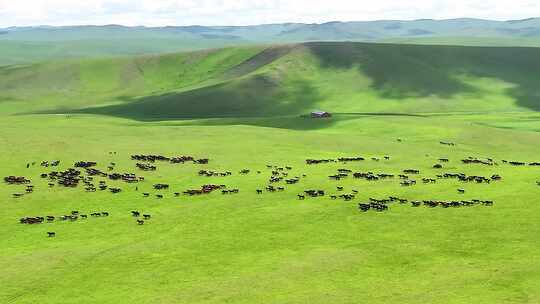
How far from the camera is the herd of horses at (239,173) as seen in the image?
5762cm

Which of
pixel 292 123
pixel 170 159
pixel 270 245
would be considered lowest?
pixel 292 123

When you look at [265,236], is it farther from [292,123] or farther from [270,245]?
[292,123]

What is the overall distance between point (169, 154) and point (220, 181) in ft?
59.7

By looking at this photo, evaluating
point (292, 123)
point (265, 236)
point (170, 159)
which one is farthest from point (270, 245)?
point (292, 123)

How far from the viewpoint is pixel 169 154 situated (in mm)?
86375

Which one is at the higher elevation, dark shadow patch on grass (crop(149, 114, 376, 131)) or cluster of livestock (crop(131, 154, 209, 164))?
cluster of livestock (crop(131, 154, 209, 164))

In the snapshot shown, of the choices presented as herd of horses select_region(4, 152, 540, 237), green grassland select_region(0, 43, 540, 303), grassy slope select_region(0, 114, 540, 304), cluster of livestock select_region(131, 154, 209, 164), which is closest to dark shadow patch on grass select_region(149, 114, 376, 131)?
green grassland select_region(0, 43, 540, 303)

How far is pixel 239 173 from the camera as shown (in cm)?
7494

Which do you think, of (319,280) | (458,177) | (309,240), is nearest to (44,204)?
(309,240)

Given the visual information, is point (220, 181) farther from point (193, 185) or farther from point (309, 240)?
point (309, 240)

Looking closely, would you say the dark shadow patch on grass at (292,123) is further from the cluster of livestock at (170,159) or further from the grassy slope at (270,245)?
the grassy slope at (270,245)

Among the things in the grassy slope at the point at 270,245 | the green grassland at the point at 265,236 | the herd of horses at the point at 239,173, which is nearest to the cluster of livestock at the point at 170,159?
the herd of horses at the point at 239,173

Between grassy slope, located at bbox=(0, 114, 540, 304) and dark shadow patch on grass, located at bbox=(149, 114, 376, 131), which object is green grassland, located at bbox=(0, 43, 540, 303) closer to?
grassy slope, located at bbox=(0, 114, 540, 304)

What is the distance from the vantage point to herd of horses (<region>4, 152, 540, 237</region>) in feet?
189
